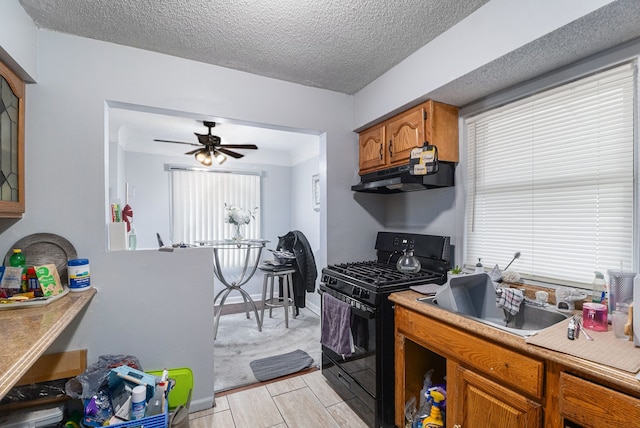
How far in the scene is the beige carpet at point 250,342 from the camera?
2.51m

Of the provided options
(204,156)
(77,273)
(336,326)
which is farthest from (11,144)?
(336,326)

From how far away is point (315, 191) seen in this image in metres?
4.22

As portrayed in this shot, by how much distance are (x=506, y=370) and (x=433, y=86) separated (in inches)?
63.1

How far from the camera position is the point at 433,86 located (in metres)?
1.86

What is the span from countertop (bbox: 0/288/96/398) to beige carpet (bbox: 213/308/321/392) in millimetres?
1282

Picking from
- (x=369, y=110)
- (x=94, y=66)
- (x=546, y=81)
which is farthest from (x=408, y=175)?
(x=94, y=66)

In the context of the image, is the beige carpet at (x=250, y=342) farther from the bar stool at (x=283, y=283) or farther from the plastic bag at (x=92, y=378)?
the plastic bag at (x=92, y=378)

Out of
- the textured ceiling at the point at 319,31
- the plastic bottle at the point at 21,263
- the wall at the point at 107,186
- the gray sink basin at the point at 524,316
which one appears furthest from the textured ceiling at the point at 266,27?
the gray sink basin at the point at 524,316

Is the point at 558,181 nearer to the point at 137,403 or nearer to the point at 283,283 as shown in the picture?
the point at 137,403

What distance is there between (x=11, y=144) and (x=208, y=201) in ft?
9.54

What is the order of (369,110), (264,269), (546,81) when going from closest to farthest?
(546,81) → (369,110) → (264,269)

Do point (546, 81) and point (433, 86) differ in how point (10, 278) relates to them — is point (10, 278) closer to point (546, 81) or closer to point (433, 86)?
point (433, 86)

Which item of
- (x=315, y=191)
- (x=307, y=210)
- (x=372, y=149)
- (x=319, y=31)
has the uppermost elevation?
(x=319, y=31)

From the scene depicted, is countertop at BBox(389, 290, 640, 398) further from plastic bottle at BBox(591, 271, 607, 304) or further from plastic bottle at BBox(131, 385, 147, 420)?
plastic bottle at BBox(131, 385, 147, 420)
